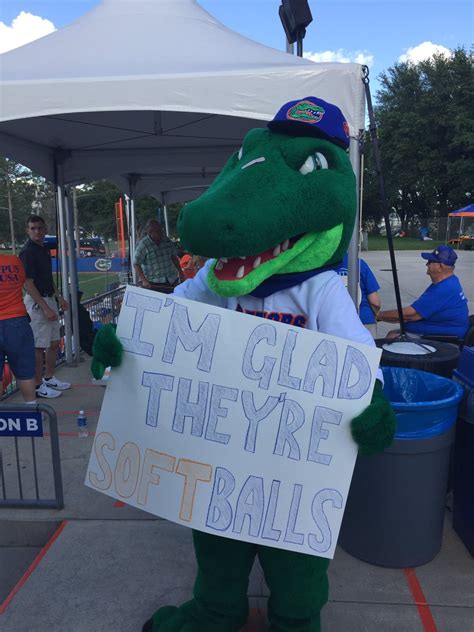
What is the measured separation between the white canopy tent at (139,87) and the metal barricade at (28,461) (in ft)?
6.45

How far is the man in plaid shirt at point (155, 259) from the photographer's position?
8.02 meters

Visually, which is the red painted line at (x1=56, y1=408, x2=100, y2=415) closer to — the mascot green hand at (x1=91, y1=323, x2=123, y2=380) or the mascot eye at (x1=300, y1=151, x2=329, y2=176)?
the mascot green hand at (x1=91, y1=323, x2=123, y2=380)

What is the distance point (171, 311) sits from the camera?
206 centimetres

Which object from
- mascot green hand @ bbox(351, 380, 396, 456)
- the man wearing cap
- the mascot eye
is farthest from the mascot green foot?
the man wearing cap

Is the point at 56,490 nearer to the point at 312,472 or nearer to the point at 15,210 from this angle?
the point at 312,472

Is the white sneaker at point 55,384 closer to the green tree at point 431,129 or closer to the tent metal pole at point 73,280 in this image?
the tent metal pole at point 73,280

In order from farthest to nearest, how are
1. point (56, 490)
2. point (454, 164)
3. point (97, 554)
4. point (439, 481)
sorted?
point (454, 164)
point (56, 490)
point (97, 554)
point (439, 481)

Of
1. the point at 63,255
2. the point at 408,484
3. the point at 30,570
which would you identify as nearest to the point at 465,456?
the point at 408,484

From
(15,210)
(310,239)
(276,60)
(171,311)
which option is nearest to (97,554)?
(171,311)

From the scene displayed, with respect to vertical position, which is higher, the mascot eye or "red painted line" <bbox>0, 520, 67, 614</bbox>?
the mascot eye

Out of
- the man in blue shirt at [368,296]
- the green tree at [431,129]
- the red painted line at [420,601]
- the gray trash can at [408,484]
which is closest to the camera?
A: the red painted line at [420,601]

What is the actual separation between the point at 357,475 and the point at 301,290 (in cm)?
115

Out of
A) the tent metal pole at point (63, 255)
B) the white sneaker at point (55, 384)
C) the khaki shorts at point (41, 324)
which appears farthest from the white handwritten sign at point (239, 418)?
the tent metal pole at point (63, 255)

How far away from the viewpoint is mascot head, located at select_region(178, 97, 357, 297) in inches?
72.4
